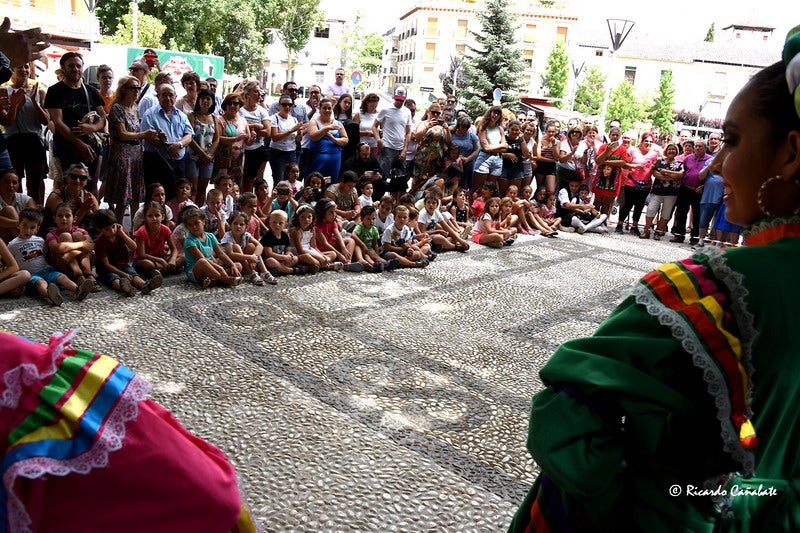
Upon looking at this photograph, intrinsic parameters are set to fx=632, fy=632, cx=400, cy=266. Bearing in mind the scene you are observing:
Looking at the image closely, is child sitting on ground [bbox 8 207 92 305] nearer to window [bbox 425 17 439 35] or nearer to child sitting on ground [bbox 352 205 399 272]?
child sitting on ground [bbox 352 205 399 272]

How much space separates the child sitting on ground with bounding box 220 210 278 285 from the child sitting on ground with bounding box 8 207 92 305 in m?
1.30

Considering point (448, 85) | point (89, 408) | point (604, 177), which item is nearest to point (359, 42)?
point (448, 85)

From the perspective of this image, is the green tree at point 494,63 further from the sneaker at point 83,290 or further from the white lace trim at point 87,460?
the white lace trim at point 87,460

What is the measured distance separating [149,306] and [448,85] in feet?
100

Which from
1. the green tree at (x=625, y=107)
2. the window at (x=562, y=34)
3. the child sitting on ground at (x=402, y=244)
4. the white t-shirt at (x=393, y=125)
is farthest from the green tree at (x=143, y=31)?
the window at (x=562, y=34)

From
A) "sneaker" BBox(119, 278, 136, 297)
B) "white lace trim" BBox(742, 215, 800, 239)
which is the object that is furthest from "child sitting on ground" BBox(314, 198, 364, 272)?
"white lace trim" BBox(742, 215, 800, 239)

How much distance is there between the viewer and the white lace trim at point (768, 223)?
102cm

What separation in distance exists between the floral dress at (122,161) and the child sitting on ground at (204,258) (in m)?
0.87

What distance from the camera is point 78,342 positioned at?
150 inches

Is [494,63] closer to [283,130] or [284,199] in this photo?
[283,130]

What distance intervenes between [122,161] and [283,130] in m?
2.25

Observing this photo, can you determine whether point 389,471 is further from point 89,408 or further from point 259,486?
point 89,408

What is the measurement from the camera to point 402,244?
680 centimetres

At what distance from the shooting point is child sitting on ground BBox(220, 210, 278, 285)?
5570 mm
